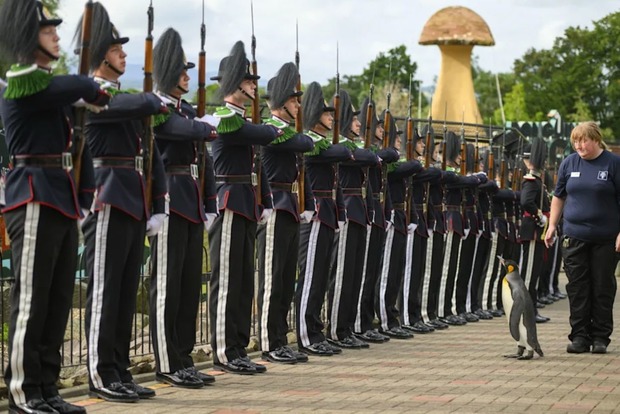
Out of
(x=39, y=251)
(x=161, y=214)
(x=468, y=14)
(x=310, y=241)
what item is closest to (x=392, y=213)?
(x=310, y=241)

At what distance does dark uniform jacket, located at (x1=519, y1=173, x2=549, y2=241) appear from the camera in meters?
17.0

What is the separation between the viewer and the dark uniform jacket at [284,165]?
11.0 m

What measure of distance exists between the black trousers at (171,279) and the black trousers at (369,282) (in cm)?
408

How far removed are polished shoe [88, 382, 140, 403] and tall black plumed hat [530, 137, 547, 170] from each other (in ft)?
31.6

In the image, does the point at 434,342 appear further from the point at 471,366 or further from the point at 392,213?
the point at 471,366

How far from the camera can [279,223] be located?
11.1 meters

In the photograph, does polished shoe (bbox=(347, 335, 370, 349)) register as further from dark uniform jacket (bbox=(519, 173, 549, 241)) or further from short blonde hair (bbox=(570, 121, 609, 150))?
dark uniform jacket (bbox=(519, 173, 549, 241))

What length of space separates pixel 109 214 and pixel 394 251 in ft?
20.2

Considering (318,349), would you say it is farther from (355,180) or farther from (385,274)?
(385,274)

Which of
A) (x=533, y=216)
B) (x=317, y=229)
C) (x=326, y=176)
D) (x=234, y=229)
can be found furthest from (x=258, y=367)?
(x=533, y=216)

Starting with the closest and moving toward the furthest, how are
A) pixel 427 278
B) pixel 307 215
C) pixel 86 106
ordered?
1. pixel 86 106
2. pixel 307 215
3. pixel 427 278

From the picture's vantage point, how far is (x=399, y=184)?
14.5 meters

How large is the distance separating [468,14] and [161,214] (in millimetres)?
44935

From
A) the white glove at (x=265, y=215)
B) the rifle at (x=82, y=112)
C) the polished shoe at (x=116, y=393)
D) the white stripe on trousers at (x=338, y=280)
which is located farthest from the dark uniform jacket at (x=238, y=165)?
the white stripe on trousers at (x=338, y=280)
